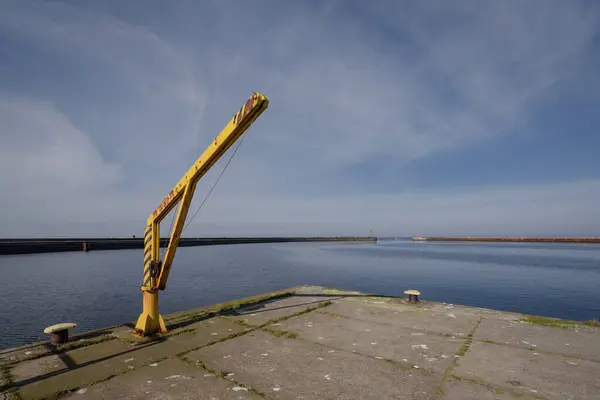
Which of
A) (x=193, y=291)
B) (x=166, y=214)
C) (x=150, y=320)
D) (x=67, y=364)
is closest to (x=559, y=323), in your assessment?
(x=150, y=320)

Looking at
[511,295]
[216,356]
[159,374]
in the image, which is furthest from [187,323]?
[511,295]

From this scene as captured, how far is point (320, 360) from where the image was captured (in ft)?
16.8

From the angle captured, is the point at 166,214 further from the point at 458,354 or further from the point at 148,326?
the point at 458,354

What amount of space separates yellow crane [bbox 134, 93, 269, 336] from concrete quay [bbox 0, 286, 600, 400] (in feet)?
1.41

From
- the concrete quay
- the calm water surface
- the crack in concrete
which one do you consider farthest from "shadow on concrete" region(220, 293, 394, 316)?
the calm water surface

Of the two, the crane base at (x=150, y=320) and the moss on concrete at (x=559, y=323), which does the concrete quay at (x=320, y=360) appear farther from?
the crane base at (x=150, y=320)

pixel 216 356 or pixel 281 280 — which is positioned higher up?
pixel 216 356

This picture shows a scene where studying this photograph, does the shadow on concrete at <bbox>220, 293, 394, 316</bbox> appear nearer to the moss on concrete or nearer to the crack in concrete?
the crack in concrete

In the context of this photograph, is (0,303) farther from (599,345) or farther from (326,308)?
(599,345)

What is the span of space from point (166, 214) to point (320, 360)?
4.38 metres

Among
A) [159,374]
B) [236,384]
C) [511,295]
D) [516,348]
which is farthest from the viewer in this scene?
[511,295]

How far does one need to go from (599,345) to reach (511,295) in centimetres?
1611

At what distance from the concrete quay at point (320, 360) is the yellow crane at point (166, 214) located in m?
0.43

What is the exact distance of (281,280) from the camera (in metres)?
24.5
